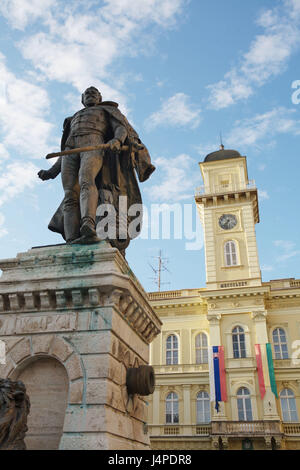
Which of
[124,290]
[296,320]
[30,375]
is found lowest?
[30,375]

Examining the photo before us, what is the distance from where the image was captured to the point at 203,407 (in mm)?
24906

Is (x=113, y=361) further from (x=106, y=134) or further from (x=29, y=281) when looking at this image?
(x=106, y=134)

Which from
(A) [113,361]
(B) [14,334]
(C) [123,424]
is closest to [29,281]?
(B) [14,334]

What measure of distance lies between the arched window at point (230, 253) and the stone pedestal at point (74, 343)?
80.2 feet

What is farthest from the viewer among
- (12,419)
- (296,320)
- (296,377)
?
(296,320)

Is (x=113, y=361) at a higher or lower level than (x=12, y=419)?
higher

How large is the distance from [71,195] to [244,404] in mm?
21955

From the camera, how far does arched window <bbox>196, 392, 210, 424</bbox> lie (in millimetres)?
24580

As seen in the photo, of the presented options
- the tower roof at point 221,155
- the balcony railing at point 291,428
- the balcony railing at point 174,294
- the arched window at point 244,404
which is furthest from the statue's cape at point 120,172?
the tower roof at point 221,155

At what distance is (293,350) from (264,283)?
15.8 feet

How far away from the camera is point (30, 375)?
402 cm

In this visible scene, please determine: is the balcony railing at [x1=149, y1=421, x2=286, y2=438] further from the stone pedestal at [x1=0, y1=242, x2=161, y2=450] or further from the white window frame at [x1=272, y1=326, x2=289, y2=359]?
the stone pedestal at [x1=0, y1=242, x2=161, y2=450]

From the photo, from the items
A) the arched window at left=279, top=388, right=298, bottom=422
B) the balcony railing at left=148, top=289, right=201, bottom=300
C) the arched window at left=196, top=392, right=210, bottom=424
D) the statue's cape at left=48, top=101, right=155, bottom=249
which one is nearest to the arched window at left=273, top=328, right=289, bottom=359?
the arched window at left=279, top=388, right=298, bottom=422

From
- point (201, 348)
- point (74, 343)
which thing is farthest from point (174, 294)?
point (74, 343)
